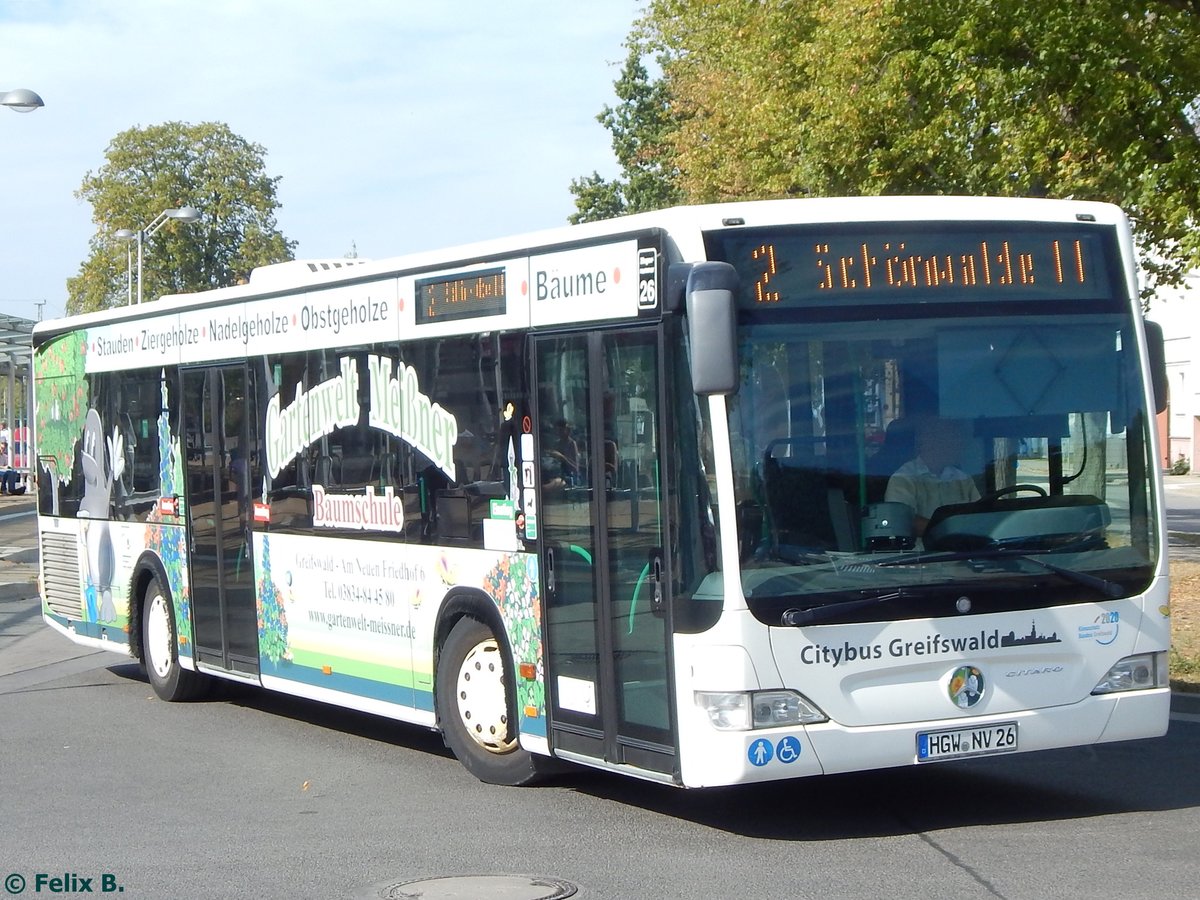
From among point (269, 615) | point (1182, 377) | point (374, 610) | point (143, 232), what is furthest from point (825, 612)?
point (1182, 377)

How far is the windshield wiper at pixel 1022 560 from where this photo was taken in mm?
7309

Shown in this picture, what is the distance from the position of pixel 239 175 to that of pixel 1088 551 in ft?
245

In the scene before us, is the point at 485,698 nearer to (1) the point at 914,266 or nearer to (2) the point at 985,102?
(1) the point at 914,266

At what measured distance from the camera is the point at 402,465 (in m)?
9.66

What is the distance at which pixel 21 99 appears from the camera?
2264 cm

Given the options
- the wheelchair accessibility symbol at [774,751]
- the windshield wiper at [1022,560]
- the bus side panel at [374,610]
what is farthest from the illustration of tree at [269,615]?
the windshield wiper at [1022,560]

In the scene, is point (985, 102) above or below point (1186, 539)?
above

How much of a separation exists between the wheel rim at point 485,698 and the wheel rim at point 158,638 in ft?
14.7

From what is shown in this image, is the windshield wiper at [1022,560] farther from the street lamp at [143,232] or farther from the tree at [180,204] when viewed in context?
the tree at [180,204]

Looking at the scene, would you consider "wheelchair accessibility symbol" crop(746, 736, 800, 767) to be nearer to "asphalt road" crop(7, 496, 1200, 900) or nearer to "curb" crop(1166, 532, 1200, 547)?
"asphalt road" crop(7, 496, 1200, 900)

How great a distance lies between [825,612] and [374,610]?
3735mm

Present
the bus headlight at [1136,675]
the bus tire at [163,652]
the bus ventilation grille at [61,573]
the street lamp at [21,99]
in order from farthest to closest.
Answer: the street lamp at [21,99] < the bus ventilation grille at [61,573] < the bus tire at [163,652] < the bus headlight at [1136,675]

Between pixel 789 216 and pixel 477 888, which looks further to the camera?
pixel 789 216

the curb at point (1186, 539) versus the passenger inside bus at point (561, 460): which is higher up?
the passenger inside bus at point (561, 460)
